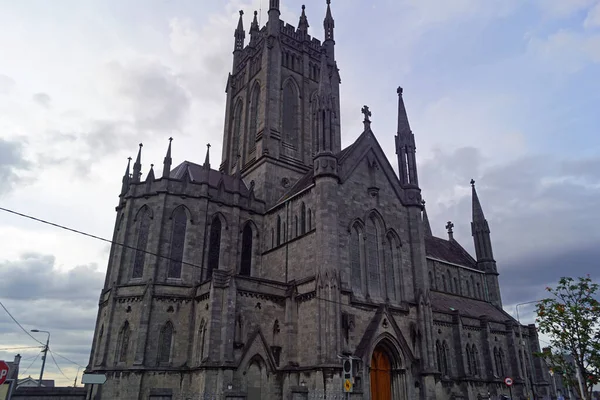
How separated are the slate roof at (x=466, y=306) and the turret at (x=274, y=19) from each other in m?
34.3

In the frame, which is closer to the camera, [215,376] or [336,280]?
[215,376]

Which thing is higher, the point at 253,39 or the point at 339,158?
the point at 253,39

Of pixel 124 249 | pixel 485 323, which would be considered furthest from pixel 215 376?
pixel 485 323

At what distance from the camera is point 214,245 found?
36.3 meters

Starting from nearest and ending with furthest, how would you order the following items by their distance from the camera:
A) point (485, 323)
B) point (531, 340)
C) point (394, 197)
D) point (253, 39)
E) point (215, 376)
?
1. point (215, 376)
2. point (394, 197)
3. point (485, 323)
4. point (531, 340)
5. point (253, 39)

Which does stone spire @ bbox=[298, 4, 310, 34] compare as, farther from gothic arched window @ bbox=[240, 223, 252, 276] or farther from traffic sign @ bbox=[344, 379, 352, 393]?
traffic sign @ bbox=[344, 379, 352, 393]

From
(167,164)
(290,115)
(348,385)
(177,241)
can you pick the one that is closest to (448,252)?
(290,115)

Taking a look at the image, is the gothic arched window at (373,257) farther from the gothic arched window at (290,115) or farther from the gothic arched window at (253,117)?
the gothic arched window at (253,117)

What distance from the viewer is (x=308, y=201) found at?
3328 cm

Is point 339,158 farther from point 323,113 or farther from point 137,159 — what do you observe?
point 137,159

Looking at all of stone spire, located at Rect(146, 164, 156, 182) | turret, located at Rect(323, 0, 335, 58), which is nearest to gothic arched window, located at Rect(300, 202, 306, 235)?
stone spire, located at Rect(146, 164, 156, 182)

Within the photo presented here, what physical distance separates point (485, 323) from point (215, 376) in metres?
29.7

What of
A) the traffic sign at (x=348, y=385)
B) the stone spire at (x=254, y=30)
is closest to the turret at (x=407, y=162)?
the traffic sign at (x=348, y=385)

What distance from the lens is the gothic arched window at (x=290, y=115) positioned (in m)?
48.7
